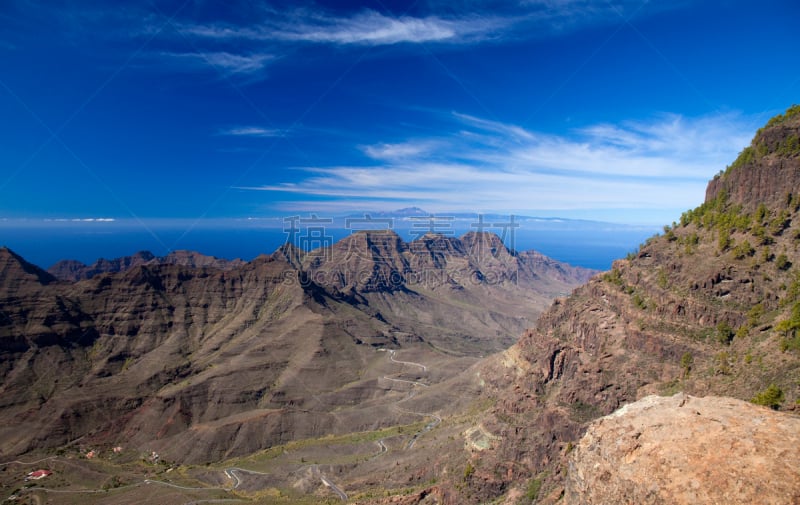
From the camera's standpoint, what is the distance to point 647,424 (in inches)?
1107

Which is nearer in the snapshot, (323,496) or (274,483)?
(323,496)

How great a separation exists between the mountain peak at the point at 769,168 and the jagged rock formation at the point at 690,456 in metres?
60.8

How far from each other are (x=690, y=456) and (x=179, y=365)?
162m

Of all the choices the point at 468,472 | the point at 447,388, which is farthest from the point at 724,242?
the point at 447,388

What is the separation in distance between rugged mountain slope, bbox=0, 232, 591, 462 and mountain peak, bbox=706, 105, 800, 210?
311 ft

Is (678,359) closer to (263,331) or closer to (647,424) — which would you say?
(647,424)

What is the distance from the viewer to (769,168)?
7262cm

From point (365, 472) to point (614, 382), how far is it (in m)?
54.8

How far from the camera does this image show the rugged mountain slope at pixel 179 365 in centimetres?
12256

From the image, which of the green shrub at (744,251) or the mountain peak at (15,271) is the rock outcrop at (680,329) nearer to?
the green shrub at (744,251)

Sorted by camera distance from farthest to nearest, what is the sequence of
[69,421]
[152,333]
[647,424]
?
1. [152,333]
2. [69,421]
3. [647,424]

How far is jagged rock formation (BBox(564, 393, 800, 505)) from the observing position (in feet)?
72.0

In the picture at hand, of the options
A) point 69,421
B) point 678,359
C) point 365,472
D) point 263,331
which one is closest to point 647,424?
point 678,359

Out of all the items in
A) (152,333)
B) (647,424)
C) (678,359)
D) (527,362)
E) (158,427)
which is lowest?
(158,427)
